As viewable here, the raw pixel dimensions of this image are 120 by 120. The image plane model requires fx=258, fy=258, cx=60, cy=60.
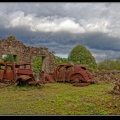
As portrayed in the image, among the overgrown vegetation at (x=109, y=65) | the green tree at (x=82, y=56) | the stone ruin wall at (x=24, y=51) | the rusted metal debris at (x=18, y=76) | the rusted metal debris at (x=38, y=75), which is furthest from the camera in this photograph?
the green tree at (x=82, y=56)

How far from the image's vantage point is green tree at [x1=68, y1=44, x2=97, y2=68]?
21791 millimetres

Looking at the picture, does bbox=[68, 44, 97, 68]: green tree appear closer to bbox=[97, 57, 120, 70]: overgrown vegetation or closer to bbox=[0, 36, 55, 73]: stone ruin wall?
bbox=[97, 57, 120, 70]: overgrown vegetation

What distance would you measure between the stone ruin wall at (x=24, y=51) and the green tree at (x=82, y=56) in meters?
2.07

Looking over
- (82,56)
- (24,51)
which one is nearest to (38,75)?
(24,51)

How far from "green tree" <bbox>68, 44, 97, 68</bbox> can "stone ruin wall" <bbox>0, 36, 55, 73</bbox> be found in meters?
2.07

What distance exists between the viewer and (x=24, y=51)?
21781mm

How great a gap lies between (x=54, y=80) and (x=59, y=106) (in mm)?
7604

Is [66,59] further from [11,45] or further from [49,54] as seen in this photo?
[11,45]

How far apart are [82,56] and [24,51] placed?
4911 mm

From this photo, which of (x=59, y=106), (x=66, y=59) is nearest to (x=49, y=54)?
(x=66, y=59)

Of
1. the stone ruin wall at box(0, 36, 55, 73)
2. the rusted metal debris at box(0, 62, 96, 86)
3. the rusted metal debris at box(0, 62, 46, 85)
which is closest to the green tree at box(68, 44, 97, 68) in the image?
the stone ruin wall at box(0, 36, 55, 73)

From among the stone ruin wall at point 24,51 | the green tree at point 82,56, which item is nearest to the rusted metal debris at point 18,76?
the stone ruin wall at point 24,51

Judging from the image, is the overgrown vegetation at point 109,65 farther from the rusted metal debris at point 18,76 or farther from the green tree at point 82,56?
the rusted metal debris at point 18,76

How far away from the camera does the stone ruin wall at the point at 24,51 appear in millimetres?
20531
